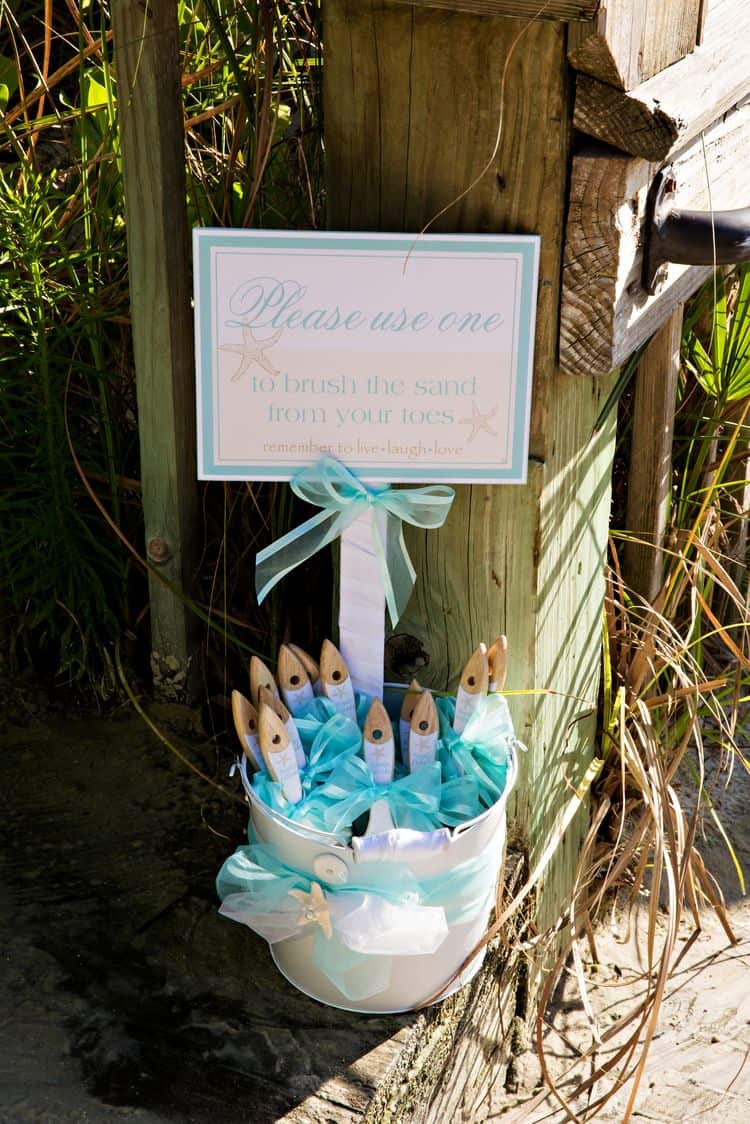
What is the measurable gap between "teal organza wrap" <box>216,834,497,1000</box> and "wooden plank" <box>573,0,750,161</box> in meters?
0.95

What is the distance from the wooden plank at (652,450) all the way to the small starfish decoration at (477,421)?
2.60 feet

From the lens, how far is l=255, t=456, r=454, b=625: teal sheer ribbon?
1591mm

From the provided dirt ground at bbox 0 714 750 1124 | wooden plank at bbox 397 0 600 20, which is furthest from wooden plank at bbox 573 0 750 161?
dirt ground at bbox 0 714 750 1124

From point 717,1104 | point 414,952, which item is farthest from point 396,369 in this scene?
point 717,1104

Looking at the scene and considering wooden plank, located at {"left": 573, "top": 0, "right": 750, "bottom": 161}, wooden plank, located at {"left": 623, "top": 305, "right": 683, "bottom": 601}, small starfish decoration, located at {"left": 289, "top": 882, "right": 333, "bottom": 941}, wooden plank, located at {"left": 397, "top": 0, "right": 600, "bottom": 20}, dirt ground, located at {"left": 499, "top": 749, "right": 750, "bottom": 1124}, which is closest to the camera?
wooden plank, located at {"left": 397, "top": 0, "right": 600, "bottom": 20}

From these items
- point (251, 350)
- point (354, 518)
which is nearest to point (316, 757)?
point (354, 518)

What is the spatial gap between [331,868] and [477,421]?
620 mm

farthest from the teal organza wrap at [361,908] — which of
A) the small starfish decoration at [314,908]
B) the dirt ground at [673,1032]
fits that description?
the dirt ground at [673,1032]

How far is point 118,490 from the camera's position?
2.13 m

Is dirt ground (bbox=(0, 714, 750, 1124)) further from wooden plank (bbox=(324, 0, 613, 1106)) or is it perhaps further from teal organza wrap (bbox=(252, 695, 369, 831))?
teal organza wrap (bbox=(252, 695, 369, 831))

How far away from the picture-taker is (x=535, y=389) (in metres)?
1.59

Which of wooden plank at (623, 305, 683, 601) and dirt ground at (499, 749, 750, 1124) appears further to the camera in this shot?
wooden plank at (623, 305, 683, 601)

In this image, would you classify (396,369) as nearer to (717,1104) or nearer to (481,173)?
(481,173)

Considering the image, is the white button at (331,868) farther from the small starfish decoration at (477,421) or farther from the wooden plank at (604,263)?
the wooden plank at (604,263)
